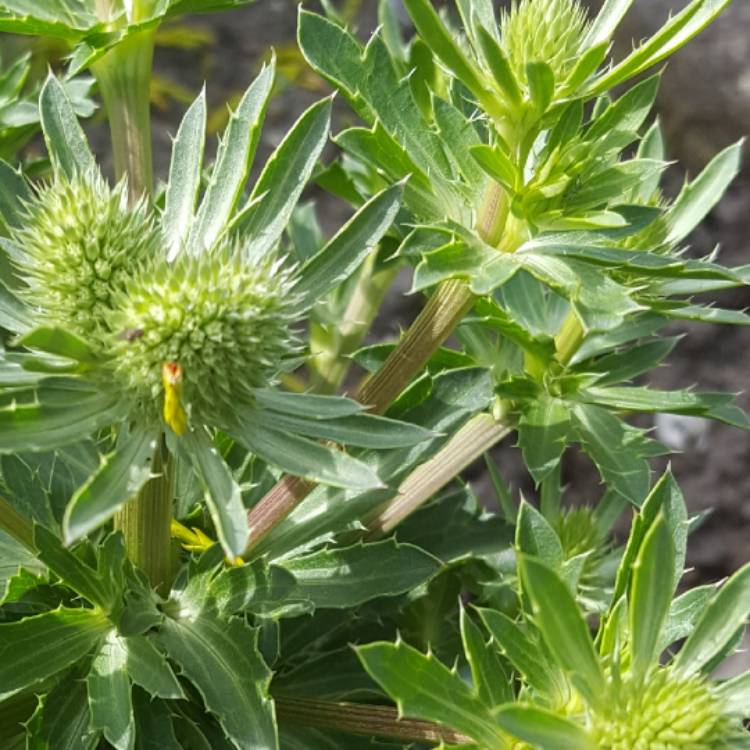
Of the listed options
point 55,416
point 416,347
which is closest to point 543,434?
point 416,347

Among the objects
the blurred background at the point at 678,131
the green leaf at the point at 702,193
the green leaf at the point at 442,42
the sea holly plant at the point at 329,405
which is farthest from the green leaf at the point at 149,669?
the blurred background at the point at 678,131

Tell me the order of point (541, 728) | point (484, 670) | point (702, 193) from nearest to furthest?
point (541, 728)
point (484, 670)
point (702, 193)

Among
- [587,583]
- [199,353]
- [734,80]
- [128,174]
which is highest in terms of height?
[734,80]

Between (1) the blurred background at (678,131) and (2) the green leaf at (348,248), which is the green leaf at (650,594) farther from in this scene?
(1) the blurred background at (678,131)

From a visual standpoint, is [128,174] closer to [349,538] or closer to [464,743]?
[349,538]

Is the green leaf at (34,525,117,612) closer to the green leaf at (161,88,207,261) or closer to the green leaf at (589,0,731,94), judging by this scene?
the green leaf at (161,88,207,261)

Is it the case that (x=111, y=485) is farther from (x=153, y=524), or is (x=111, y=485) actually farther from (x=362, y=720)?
(x=362, y=720)

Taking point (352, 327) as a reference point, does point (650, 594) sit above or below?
below

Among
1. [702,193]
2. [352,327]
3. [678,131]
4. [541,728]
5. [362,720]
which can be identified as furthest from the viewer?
[678,131]

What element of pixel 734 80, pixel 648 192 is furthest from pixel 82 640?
pixel 734 80
